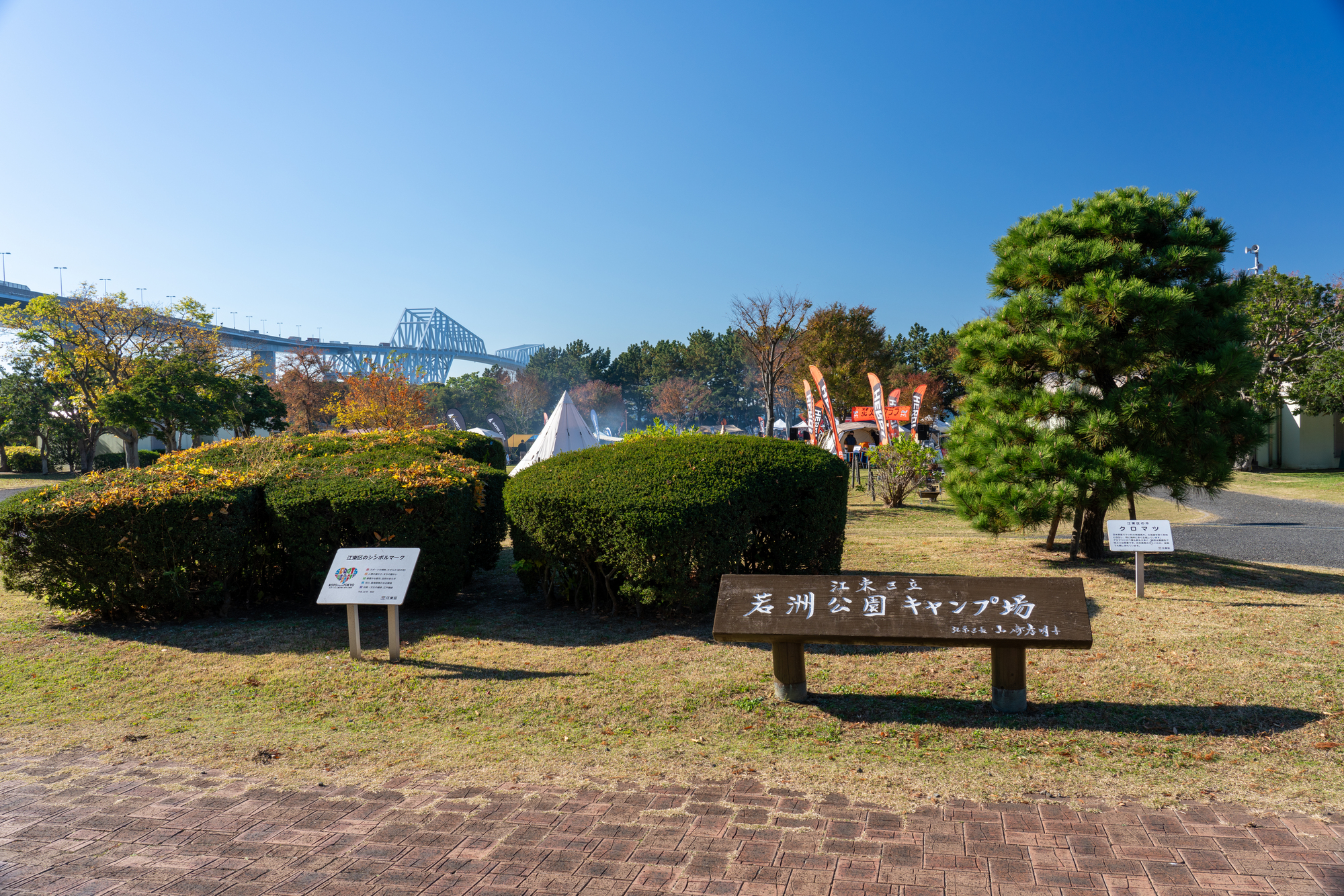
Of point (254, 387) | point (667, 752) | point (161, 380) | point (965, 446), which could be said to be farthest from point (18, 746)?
point (254, 387)

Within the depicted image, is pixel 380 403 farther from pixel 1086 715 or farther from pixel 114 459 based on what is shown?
pixel 1086 715

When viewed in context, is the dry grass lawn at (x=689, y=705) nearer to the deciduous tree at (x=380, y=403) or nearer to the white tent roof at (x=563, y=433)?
the white tent roof at (x=563, y=433)

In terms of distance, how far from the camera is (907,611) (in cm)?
442

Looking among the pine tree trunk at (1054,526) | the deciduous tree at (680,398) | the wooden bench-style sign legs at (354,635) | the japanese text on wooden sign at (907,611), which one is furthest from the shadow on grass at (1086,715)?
the deciduous tree at (680,398)

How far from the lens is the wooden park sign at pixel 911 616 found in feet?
13.9

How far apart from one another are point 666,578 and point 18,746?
401 cm

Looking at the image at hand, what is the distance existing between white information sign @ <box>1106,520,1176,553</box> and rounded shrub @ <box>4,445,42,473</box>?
1492 inches

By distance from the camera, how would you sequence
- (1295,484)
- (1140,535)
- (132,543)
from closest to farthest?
1. (132,543)
2. (1140,535)
3. (1295,484)

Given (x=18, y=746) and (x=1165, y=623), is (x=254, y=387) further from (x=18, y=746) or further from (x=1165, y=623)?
(x=1165, y=623)

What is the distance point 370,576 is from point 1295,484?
26864 mm

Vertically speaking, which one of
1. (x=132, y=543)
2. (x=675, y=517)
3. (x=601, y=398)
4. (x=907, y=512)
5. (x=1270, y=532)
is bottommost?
(x=1270, y=532)

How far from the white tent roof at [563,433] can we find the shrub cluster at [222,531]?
34.3 feet

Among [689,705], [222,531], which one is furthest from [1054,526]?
[222,531]

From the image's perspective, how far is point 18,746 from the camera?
430cm
